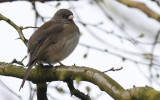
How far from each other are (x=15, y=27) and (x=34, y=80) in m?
1.17

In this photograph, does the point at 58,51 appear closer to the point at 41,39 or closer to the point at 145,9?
the point at 41,39

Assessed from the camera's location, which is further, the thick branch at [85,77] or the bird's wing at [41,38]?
the bird's wing at [41,38]

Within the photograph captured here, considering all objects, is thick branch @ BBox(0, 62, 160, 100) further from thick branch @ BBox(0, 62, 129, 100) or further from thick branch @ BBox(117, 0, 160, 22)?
thick branch @ BBox(117, 0, 160, 22)

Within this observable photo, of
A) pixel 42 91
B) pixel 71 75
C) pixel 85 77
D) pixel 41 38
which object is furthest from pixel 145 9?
pixel 41 38

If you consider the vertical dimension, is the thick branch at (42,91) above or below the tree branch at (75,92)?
below

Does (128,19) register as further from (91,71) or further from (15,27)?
(15,27)

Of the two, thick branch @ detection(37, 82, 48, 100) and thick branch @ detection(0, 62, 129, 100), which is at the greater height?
thick branch @ detection(0, 62, 129, 100)

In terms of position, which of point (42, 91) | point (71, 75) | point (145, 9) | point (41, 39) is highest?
point (145, 9)

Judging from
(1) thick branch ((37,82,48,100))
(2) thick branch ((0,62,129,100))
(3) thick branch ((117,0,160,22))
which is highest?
(3) thick branch ((117,0,160,22))

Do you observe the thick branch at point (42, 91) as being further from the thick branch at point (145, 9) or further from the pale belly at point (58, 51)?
the thick branch at point (145, 9)

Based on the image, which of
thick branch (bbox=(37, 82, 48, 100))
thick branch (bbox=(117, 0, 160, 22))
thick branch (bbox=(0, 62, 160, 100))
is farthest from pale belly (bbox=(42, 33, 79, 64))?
thick branch (bbox=(117, 0, 160, 22))

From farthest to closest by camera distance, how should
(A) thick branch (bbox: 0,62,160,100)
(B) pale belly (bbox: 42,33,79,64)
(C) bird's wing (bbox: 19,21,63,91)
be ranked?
(B) pale belly (bbox: 42,33,79,64) → (C) bird's wing (bbox: 19,21,63,91) → (A) thick branch (bbox: 0,62,160,100)

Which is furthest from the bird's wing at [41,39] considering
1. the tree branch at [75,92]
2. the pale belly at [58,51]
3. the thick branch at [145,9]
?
the thick branch at [145,9]

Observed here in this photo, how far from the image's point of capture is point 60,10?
5.53 m
